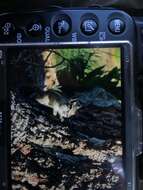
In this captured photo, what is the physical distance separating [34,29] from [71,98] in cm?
11

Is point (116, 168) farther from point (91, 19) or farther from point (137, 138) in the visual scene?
point (91, 19)

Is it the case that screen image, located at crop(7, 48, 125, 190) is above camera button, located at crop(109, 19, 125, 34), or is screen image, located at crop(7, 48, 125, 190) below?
below

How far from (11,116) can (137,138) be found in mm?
175

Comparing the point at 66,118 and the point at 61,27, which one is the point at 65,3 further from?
the point at 66,118

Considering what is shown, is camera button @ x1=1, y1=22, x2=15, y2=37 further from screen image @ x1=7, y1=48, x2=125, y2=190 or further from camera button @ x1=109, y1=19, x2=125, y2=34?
camera button @ x1=109, y1=19, x2=125, y2=34

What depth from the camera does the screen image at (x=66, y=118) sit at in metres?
0.60

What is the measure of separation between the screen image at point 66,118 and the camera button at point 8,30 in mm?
23

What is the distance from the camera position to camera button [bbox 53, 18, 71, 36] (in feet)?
1.97

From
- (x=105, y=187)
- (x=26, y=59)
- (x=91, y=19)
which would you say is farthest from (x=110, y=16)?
(x=105, y=187)

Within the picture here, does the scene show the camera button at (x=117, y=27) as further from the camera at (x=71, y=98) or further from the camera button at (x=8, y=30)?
the camera button at (x=8, y=30)

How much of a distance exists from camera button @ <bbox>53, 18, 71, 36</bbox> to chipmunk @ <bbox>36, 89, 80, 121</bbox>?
0.08 m

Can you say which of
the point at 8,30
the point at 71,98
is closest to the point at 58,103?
the point at 71,98

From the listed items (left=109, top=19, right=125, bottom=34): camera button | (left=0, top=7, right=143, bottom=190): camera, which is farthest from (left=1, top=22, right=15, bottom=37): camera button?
(left=109, top=19, right=125, bottom=34): camera button

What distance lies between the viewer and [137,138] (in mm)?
604
